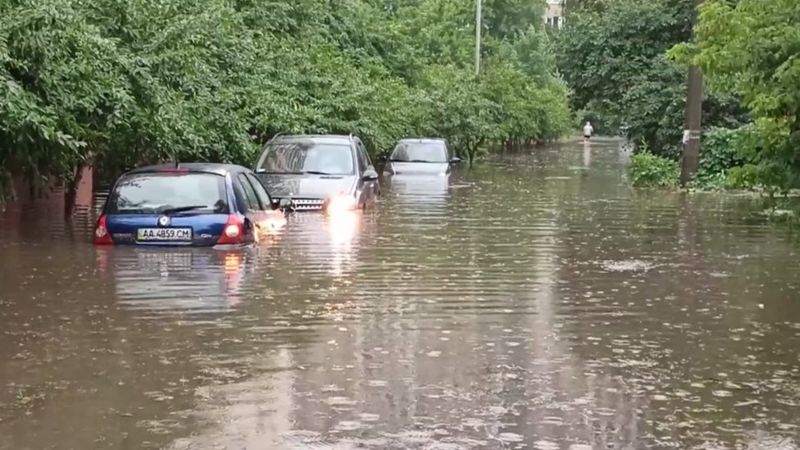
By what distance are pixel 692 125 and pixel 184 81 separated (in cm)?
1360

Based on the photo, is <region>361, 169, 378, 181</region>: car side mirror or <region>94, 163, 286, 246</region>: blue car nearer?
<region>94, 163, 286, 246</region>: blue car

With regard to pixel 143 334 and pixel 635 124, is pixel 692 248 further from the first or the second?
pixel 635 124

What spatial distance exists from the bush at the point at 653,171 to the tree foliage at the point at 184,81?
20.9ft

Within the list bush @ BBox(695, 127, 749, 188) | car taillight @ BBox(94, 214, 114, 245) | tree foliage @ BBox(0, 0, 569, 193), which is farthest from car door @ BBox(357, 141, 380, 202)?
bush @ BBox(695, 127, 749, 188)

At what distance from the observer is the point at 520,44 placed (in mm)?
82500

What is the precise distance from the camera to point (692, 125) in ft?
88.6

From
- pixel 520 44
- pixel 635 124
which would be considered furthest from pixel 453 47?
pixel 635 124

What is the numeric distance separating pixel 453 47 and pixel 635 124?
2865 centimetres

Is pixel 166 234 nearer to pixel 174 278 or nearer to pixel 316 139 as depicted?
pixel 174 278

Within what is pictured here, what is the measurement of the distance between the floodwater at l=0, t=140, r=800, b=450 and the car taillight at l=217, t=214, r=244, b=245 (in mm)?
180

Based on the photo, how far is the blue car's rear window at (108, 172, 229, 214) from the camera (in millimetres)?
12438

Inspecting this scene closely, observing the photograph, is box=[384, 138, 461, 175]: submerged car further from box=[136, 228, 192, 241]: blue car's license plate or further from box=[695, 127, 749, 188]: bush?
box=[136, 228, 192, 241]: blue car's license plate

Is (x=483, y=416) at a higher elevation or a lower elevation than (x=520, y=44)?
lower

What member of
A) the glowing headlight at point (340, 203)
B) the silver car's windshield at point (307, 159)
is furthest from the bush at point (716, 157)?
the glowing headlight at point (340, 203)
